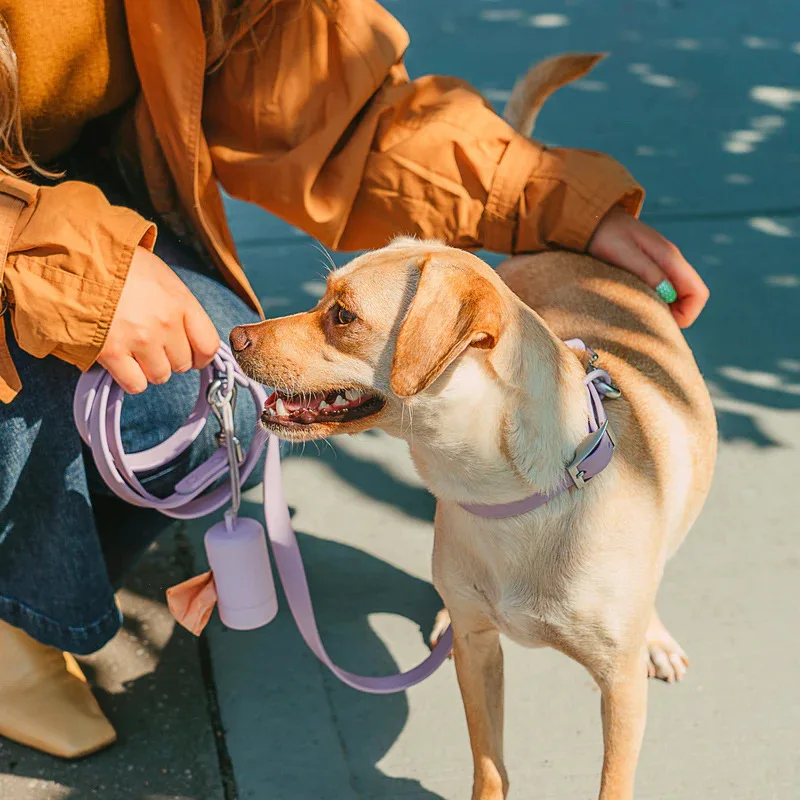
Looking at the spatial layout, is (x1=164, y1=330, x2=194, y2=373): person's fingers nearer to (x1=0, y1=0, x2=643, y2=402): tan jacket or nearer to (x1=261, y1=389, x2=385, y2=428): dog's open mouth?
(x1=261, y1=389, x2=385, y2=428): dog's open mouth

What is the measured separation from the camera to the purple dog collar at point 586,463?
184 centimetres

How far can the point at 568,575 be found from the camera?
1924 mm

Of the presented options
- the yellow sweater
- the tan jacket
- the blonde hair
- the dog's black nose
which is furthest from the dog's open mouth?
the yellow sweater

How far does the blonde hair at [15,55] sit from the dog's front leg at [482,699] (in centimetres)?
132

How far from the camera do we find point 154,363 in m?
2.00

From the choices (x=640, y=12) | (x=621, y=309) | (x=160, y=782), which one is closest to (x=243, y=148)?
(x=621, y=309)

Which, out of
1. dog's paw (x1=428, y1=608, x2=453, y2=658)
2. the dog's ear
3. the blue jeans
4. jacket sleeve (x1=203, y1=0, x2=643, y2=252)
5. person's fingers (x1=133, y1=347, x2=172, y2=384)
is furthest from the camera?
dog's paw (x1=428, y1=608, x2=453, y2=658)

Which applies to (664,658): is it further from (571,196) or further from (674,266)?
(571,196)

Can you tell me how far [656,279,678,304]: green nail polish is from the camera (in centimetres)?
254

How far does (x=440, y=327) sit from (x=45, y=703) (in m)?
1.46

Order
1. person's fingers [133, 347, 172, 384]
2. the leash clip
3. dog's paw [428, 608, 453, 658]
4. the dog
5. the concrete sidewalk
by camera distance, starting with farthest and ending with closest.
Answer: dog's paw [428, 608, 453, 658] < the concrete sidewalk < the leash clip < person's fingers [133, 347, 172, 384] < the dog

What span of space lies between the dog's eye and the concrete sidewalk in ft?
3.59

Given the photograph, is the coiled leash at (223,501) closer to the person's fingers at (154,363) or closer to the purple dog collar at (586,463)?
the person's fingers at (154,363)

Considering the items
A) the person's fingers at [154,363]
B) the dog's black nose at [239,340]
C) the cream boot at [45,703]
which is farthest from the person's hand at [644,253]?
the cream boot at [45,703]
